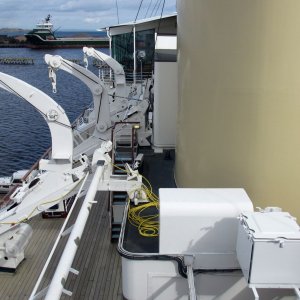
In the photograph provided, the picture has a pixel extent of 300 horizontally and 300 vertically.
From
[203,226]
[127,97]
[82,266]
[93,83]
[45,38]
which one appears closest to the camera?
[203,226]

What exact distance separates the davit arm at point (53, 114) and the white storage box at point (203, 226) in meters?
4.37

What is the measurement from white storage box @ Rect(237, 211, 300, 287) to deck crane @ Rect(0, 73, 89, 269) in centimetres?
454

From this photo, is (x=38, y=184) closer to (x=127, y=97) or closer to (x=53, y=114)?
(x=53, y=114)

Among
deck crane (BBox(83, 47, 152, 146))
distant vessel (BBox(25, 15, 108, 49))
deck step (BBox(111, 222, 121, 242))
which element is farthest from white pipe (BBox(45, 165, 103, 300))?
distant vessel (BBox(25, 15, 108, 49))

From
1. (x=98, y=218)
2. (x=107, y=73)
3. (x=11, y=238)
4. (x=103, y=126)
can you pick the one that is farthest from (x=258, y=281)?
(x=107, y=73)

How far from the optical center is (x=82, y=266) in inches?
337

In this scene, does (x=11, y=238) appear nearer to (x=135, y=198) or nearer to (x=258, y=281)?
(x=135, y=198)

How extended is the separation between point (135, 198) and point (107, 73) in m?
17.5

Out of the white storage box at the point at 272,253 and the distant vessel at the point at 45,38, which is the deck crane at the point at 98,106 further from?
the distant vessel at the point at 45,38

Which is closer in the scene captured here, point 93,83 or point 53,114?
point 53,114

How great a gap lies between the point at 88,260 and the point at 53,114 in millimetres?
3398

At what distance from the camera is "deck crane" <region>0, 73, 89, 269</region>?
312 inches

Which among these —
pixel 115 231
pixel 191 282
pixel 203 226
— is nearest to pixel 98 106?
pixel 115 231

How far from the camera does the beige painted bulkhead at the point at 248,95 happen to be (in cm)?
498
